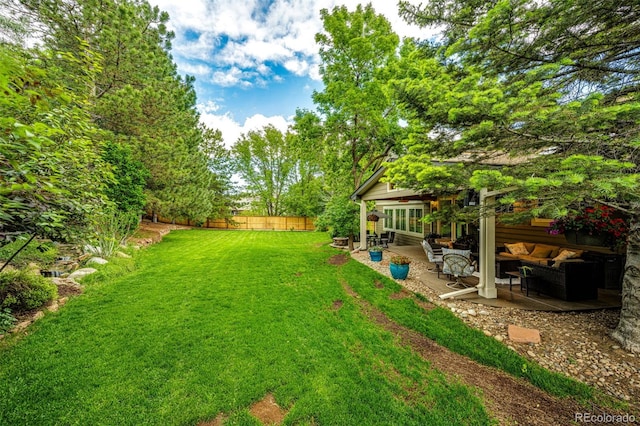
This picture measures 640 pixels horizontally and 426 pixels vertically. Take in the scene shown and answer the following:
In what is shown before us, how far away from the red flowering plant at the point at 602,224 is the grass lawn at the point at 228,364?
139 inches

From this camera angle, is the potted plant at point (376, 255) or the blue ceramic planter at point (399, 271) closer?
the blue ceramic planter at point (399, 271)

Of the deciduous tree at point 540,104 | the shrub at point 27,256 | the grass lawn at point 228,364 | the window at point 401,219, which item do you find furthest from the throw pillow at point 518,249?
the shrub at point 27,256

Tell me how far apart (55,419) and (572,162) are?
528cm

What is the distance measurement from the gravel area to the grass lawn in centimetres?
29

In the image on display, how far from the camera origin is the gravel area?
269 centimetres

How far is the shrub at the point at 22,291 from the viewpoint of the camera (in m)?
4.03

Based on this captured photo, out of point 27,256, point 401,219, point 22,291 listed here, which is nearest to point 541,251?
point 401,219

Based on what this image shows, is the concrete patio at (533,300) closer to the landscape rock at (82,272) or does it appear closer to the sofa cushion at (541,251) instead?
the sofa cushion at (541,251)

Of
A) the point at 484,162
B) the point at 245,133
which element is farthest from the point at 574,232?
the point at 245,133

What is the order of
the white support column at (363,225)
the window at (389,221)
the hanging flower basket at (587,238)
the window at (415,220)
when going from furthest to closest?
the window at (389,221) → the window at (415,220) → the white support column at (363,225) → the hanging flower basket at (587,238)

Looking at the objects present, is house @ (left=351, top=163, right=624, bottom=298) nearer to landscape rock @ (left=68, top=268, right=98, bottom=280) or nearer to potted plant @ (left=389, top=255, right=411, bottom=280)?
potted plant @ (left=389, top=255, right=411, bottom=280)

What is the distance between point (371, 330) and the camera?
401 cm

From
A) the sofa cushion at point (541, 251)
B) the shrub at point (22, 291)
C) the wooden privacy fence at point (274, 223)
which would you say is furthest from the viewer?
the wooden privacy fence at point (274, 223)

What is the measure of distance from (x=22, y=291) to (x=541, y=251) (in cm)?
1122
